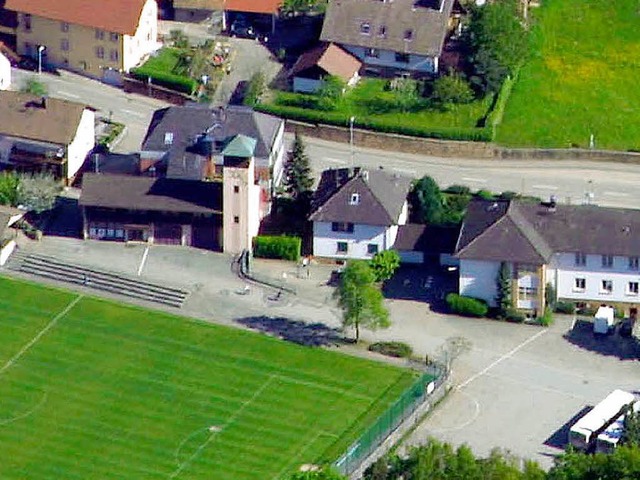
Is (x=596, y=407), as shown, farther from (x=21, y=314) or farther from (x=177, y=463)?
(x=21, y=314)

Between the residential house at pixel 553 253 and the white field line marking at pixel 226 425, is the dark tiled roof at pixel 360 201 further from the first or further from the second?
the white field line marking at pixel 226 425

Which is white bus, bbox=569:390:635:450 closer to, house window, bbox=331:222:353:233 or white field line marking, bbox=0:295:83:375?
house window, bbox=331:222:353:233

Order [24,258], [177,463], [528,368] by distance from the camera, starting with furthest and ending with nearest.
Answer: [24,258] < [528,368] < [177,463]

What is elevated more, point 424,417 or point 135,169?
point 135,169

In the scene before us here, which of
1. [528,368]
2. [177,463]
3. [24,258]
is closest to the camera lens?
[177,463]

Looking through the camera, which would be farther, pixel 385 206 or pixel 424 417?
pixel 385 206

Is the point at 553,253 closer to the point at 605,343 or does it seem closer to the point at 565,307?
the point at 565,307

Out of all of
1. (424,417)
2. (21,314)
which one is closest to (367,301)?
(424,417)
